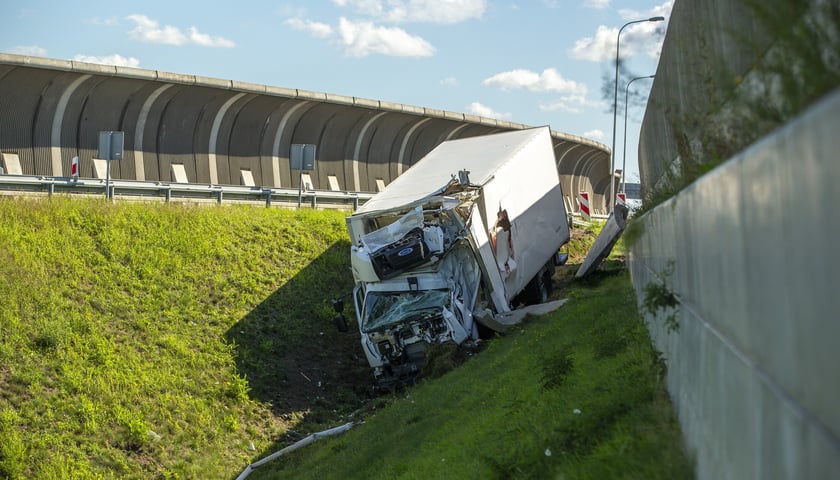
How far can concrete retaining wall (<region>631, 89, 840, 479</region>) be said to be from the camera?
2.51 meters

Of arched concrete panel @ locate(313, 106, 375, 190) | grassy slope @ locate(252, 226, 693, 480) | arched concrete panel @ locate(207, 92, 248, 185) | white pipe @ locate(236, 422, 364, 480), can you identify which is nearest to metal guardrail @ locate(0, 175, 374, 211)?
arched concrete panel @ locate(207, 92, 248, 185)

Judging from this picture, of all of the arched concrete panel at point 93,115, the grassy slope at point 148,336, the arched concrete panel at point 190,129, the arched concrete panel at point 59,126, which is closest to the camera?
the grassy slope at point 148,336

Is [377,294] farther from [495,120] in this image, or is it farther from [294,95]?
[495,120]

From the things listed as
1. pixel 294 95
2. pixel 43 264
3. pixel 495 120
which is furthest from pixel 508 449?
pixel 495 120

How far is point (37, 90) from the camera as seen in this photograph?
25.7 meters

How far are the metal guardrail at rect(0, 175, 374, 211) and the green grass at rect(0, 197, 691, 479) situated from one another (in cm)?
97

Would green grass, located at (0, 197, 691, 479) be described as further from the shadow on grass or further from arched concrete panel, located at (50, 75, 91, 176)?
arched concrete panel, located at (50, 75, 91, 176)

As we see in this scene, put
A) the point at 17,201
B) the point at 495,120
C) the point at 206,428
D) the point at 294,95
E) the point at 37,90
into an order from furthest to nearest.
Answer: the point at 495,120 → the point at 294,95 → the point at 37,90 → the point at 17,201 → the point at 206,428

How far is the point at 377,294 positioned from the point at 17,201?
26.7ft

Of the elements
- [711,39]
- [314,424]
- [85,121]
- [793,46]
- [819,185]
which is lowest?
[314,424]

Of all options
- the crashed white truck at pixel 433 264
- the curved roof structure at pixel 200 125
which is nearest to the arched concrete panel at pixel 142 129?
the curved roof structure at pixel 200 125

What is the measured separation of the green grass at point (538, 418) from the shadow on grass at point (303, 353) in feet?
8.16

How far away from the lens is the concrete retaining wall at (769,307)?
2506mm

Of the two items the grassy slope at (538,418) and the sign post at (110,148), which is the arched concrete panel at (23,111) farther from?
the grassy slope at (538,418)
